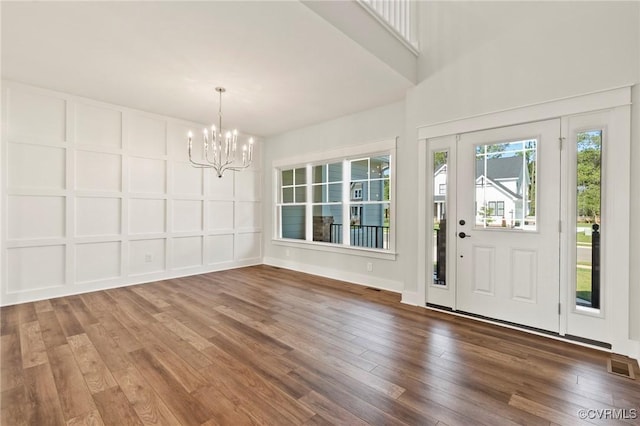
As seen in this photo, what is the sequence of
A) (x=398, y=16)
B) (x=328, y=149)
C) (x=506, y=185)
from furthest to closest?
(x=328, y=149) < (x=398, y=16) < (x=506, y=185)

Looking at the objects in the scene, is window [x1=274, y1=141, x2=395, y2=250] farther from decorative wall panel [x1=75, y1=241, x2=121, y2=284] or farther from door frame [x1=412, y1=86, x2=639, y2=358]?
decorative wall panel [x1=75, y1=241, x2=121, y2=284]

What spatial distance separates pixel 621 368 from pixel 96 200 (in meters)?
6.21

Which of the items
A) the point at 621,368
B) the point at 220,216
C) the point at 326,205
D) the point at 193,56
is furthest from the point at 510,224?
the point at 220,216

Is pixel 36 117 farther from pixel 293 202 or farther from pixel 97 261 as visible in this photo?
pixel 293 202

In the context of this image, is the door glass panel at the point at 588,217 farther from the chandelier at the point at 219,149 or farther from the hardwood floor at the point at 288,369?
the chandelier at the point at 219,149

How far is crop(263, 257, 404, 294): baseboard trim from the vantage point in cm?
441

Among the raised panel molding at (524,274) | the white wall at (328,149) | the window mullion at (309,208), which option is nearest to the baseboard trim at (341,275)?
the white wall at (328,149)

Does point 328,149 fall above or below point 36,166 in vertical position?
above

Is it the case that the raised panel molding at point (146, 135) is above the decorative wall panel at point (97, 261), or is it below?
above

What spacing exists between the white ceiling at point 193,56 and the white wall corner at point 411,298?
2678 mm

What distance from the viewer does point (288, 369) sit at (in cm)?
221

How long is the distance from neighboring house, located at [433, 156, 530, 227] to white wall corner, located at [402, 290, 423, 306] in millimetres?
1192

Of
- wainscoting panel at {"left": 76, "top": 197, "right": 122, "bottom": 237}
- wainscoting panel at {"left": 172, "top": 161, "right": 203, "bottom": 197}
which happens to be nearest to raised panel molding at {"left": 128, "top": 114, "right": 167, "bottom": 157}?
wainscoting panel at {"left": 172, "top": 161, "right": 203, "bottom": 197}

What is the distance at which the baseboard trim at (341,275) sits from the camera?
4.41 metres
